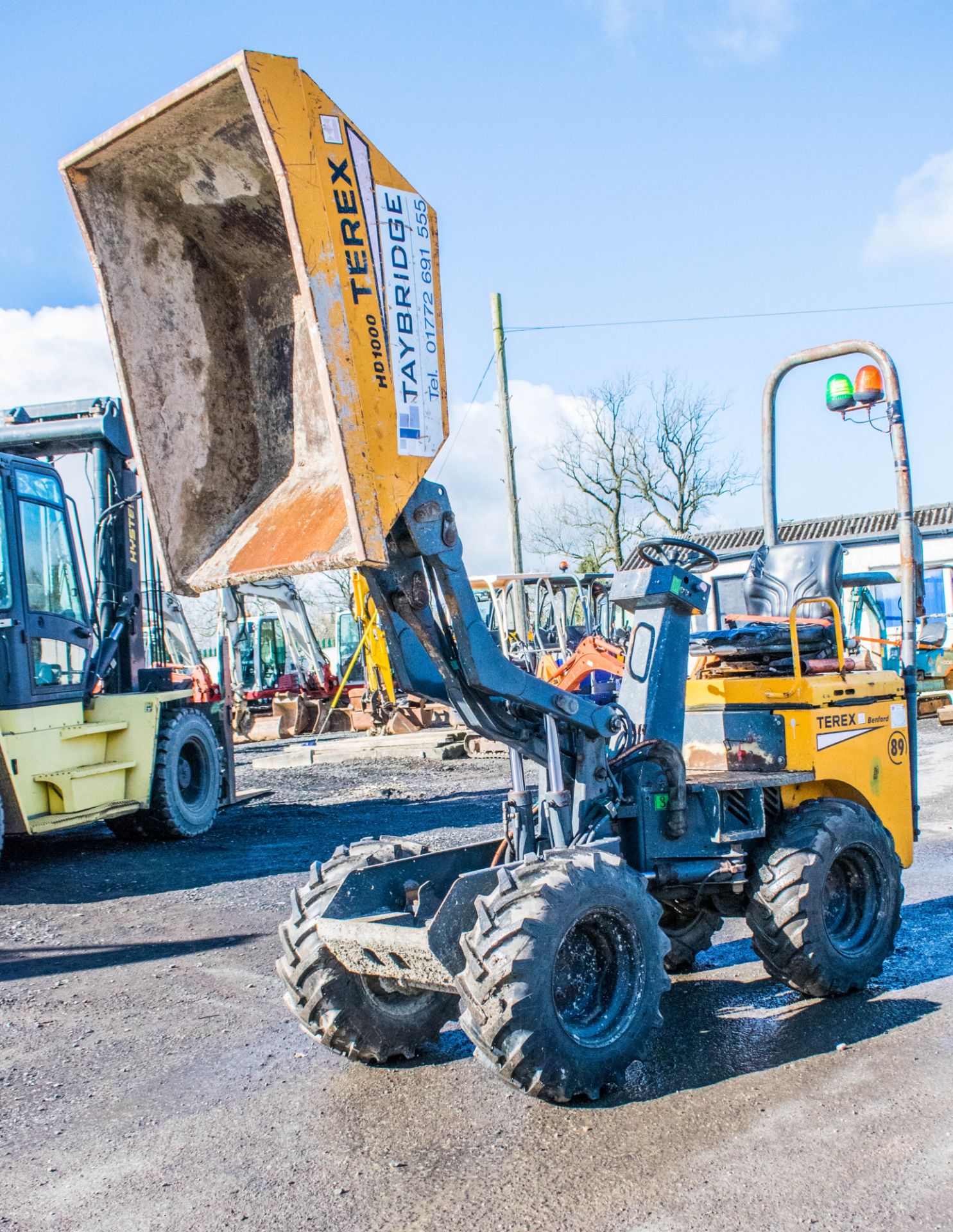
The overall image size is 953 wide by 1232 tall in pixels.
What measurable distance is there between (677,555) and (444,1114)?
9.30ft

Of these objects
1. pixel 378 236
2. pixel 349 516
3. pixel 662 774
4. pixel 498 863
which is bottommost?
pixel 498 863

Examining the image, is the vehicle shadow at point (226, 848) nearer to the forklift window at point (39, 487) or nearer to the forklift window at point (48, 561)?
the forklift window at point (48, 561)

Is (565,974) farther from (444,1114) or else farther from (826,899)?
(826,899)

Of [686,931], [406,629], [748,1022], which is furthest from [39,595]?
[748,1022]

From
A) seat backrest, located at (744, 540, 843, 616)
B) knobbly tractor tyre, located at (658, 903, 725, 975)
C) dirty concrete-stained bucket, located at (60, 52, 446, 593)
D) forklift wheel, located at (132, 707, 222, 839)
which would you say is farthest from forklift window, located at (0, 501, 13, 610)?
knobbly tractor tyre, located at (658, 903, 725, 975)

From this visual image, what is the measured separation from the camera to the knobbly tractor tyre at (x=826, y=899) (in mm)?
4859

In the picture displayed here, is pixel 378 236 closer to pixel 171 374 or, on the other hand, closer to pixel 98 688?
pixel 171 374

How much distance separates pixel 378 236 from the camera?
3.84 m

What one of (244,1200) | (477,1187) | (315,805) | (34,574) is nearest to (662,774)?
(477,1187)

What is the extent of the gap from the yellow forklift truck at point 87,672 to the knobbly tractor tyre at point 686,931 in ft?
17.7

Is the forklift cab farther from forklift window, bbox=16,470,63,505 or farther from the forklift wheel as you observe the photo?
the forklift wheel

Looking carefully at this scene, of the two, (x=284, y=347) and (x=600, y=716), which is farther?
(x=600, y=716)

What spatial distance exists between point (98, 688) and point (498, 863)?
646 centimetres

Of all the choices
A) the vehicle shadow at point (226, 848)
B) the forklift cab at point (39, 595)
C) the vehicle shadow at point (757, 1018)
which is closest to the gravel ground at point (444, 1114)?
the vehicle shadow at point (757, 1018)
